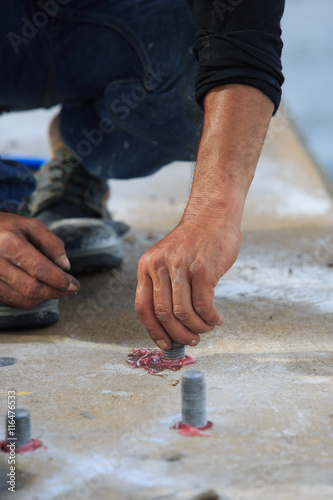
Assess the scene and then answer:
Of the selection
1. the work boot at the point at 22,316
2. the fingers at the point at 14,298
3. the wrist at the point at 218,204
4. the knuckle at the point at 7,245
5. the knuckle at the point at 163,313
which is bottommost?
the work boot at the point at 22,316

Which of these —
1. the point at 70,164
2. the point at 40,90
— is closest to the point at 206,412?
the point at 40,90

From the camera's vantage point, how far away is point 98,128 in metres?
2.32

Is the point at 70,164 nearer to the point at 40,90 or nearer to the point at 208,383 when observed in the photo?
the point at 40,90

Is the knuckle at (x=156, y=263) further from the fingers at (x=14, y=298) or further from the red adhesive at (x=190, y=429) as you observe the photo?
the fingers at (x=14, y=298)

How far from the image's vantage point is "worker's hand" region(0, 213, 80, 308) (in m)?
1.57

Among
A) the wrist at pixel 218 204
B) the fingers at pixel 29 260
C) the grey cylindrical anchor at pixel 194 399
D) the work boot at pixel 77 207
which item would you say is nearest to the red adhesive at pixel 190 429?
the grey cylindrical anchor at pixel 194 399

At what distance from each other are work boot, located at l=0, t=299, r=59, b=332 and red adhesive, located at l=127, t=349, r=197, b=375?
1.11ft

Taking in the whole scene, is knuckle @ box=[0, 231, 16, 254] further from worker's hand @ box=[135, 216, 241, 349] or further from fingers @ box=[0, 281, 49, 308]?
worker's hand @ box=[135, 216, 241, 349]

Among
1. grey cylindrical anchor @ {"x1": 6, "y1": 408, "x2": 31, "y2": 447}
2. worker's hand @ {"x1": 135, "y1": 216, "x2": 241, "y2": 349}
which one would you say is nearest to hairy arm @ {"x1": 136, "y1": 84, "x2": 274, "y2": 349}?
worker's hand @ {"x1": 135, "y1": 216, "x2": 241, "y2": 349}

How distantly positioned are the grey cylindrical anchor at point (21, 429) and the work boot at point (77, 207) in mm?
1093

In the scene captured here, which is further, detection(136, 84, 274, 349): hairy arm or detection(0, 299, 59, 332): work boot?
detection(0, 299, 59, 332): work boot

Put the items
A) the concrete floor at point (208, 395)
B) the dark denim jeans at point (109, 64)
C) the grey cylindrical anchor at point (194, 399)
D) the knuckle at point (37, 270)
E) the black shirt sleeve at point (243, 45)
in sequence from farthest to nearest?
the dark denim jeans at point (109, 64), the knuckle at point (37, 270), the black shirt sleeve at point (243, 45), the grey cylindrical anchor at point (194, 399), the concrete floor at point (208, 395)

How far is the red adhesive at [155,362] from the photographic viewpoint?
1368 mm

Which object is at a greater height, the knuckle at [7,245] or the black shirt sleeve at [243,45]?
the black shirt sleeve at [243,45]
